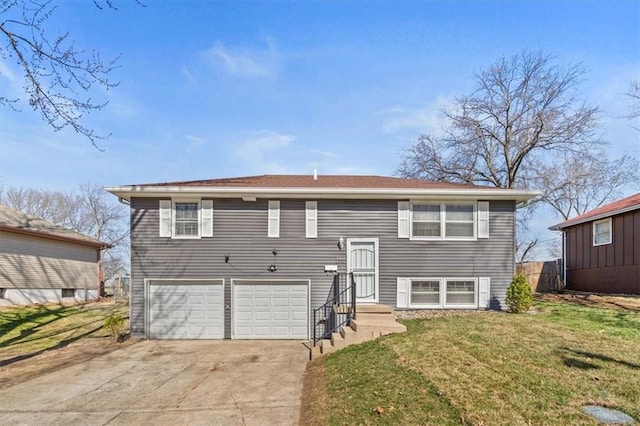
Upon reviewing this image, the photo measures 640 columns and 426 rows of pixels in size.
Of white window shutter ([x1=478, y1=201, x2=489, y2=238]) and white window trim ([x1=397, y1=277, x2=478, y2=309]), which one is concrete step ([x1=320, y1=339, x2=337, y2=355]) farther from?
white window shutter ([x1=478, y1=201, x2=489, y2=238])

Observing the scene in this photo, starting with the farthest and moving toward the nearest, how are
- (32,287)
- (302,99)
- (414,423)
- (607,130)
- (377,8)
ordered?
(607,130), (32,287), (302,99), (377,8), (414,423)

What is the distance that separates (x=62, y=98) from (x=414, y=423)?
6544 mm

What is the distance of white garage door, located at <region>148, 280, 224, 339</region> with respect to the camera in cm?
1117

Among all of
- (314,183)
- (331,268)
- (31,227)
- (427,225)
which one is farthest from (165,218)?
(31,227)

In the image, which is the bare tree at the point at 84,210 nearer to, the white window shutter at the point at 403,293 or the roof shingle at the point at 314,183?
the roof shingle at the point at 314,183

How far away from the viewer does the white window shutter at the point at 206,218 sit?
36.7ft

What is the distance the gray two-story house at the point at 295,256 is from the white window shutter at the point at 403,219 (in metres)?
0.03

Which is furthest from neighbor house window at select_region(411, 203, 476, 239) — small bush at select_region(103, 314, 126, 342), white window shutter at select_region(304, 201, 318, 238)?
small bush at select_region(103, 314, 126, 342)

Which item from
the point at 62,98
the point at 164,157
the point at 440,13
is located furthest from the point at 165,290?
the point at 164,157

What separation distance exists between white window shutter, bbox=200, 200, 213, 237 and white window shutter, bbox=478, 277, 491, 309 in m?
7.80

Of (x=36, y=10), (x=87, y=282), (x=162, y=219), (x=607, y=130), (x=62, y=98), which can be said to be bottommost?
(x=87, y=282)

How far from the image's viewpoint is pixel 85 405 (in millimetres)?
5828

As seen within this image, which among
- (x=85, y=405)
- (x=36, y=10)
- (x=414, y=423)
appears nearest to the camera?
(x=414, y=423)

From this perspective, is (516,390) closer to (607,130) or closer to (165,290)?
(165,290)
